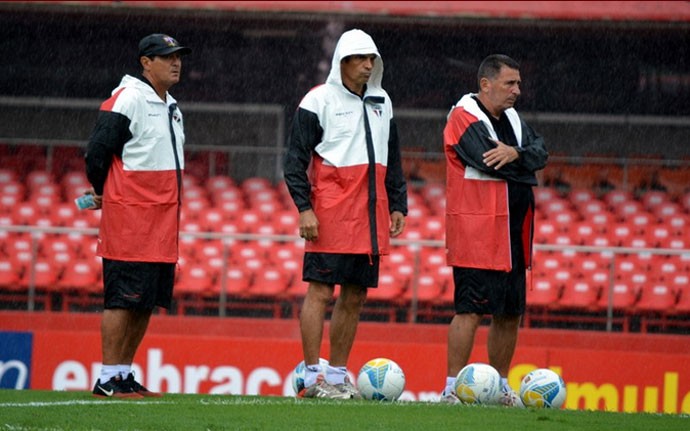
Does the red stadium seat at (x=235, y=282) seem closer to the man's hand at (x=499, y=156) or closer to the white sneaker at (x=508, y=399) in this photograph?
the white sneaker at (x=508, y=399)

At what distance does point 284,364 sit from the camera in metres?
12.5

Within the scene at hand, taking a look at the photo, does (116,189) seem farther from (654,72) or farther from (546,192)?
(654,72)

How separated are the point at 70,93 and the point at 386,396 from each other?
35.0 feet

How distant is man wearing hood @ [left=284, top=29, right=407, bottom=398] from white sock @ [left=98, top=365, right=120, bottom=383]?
102 cm

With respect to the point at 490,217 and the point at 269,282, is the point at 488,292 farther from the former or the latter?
the point at 269,282

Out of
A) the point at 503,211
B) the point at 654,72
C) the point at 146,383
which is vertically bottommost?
the point at 146,383

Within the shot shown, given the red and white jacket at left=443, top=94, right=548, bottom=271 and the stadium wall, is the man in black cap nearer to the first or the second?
the red and white jacket at left=443, top=94, right=548, bottom=271

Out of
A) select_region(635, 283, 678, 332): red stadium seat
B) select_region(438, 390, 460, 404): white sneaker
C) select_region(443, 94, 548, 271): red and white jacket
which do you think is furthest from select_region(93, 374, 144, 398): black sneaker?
select_region(635, 283, 678, 332): red stadium seat

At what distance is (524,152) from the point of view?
7.74m

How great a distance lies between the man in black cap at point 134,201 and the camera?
744 cm

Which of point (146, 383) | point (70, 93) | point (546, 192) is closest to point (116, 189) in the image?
point (146, 383)

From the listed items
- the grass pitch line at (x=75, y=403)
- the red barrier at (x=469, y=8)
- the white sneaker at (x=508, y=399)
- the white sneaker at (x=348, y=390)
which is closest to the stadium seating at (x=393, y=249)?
the red barrier at (x=469, y=8)

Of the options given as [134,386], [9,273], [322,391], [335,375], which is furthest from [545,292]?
[134,386]

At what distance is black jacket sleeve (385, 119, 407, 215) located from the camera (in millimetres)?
7902
